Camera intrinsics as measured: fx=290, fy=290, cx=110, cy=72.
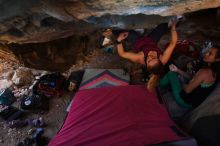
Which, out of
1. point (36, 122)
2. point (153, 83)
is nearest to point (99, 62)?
point (153, 83)

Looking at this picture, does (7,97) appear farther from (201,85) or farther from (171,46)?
(201,85)

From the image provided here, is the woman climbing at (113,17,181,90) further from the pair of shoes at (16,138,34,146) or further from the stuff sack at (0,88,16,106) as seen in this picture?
the stuff sack at (0,88,16,106)

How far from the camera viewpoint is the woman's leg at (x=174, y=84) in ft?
11.9

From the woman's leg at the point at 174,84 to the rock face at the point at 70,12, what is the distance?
3.84 feet

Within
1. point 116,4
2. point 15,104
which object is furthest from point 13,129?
point 116,4

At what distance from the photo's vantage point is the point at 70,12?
7.83ft

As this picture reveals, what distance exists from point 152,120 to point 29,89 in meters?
2.14

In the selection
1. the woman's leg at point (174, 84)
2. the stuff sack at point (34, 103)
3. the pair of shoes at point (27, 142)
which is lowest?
the pair of shoes at point (27, 142)

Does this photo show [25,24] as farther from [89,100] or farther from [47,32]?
[89,100]

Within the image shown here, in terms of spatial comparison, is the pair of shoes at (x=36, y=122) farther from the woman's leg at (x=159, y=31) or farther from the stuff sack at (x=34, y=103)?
the woman's leg at (x=159, y=31)

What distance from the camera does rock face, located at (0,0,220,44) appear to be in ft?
7.16

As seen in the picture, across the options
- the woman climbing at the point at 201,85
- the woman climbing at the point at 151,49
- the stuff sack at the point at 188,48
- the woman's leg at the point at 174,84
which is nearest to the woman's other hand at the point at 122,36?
the woman climbing at the point at 151,49

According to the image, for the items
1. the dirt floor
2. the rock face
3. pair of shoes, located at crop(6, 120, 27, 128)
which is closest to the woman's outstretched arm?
the rock face

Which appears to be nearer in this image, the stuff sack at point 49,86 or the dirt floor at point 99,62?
the dirt floor at point 99,62
